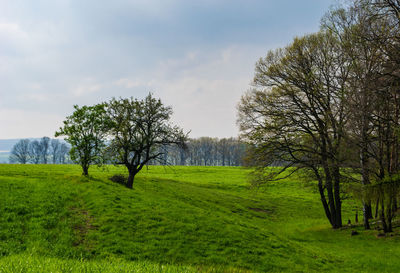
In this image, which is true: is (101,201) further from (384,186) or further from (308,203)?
(308,203)

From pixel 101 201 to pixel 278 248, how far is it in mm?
14211

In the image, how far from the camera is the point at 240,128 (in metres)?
25.4

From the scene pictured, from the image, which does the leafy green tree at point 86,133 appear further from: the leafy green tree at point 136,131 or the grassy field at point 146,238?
the grassy field at point 146,238

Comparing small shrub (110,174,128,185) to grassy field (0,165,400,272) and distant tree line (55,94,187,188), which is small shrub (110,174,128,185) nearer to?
distant tree line (55,94,187,188)

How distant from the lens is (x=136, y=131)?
35.2m

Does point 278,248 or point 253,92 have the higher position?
point 253,92

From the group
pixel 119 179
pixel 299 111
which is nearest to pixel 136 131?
pixel 119 179

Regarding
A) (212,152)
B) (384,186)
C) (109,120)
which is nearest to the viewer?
(384,186)

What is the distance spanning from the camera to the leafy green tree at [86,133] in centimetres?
3228

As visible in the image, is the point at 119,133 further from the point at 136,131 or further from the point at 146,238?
the point at 146,238

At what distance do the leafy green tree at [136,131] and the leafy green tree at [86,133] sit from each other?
4.57 ft

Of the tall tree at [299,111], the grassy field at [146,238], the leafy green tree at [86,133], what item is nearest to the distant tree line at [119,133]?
the leafy green tree at [86,133]

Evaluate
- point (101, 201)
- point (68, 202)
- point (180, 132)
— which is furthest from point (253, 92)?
point (68, 202)

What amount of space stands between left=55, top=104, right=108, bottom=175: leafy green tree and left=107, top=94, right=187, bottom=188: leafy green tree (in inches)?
54.9
